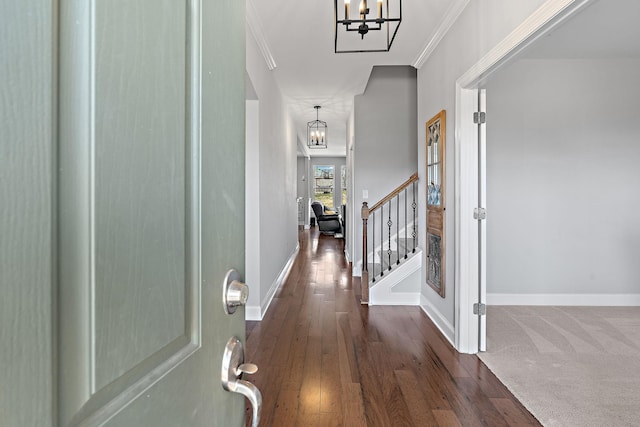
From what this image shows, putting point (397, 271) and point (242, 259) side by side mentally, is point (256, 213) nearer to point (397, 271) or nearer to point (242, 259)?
point (397, 271)

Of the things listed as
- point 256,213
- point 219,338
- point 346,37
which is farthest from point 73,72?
point 346,37

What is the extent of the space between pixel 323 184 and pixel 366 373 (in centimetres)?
1066

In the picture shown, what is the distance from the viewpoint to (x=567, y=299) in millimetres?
3674

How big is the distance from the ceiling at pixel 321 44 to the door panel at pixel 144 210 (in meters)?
2.44

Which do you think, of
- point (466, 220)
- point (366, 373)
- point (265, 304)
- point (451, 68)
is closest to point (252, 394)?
point (366, 373)

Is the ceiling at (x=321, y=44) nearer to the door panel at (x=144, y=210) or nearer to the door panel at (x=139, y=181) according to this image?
the door panel at (x=144, y=210)

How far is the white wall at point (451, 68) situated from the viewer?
2.00 meters

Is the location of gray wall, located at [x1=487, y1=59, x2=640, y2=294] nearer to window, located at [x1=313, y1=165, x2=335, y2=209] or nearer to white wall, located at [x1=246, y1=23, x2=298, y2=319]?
white wall, located at [x1=246, y1=23, x2=298, y2=319]

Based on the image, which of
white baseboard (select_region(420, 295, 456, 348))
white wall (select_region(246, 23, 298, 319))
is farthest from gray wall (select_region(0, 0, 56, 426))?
white baseboard (select_region(420, 295, 456, 348))

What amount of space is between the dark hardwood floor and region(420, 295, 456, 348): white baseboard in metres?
0.05

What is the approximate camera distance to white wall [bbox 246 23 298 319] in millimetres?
3224

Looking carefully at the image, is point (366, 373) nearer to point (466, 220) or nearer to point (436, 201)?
point (466, 220)

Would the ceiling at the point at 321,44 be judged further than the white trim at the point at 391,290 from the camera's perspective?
No

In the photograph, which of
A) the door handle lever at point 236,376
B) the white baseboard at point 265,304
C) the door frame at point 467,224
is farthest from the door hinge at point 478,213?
the door handle lever at point 236,376
